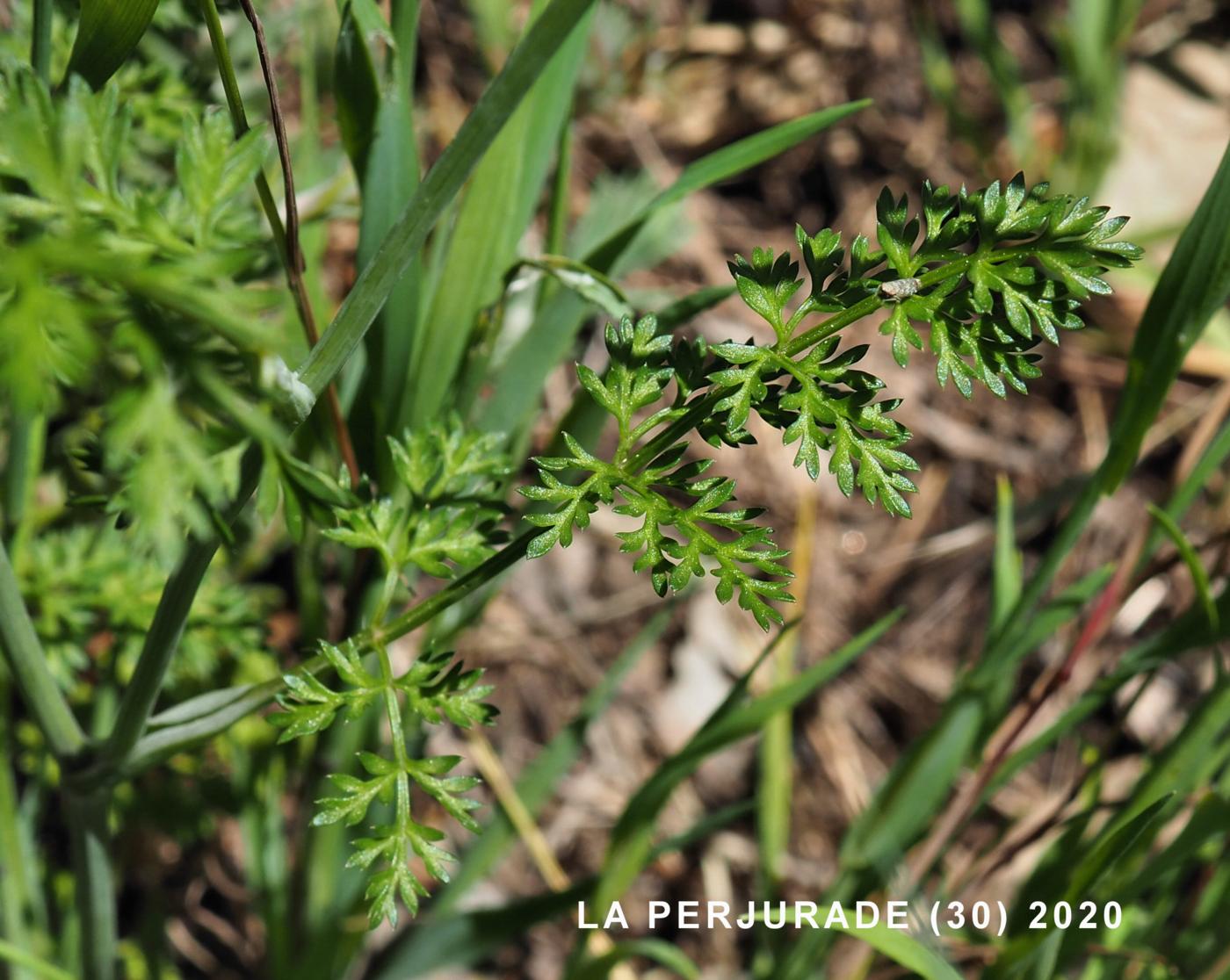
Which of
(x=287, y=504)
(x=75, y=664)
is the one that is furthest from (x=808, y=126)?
(x=75, y=664)

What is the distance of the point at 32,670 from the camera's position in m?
0.91

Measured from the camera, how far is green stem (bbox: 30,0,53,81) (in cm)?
94

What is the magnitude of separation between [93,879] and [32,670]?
0.31m

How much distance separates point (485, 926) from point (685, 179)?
0.95 metres

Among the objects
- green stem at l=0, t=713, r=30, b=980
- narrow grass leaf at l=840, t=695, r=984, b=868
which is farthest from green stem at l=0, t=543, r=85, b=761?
narrow grass leaf at l=840, t=695, r=984, b=868

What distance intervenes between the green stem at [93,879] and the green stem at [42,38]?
24.8 inches

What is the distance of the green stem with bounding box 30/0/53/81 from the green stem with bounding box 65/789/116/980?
0.63 metres

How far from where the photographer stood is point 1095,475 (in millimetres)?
1187

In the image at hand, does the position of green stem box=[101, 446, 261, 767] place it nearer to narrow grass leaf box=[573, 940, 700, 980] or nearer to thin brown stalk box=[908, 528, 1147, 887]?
narrow grass leaf box=[573, 940, 700, 980]

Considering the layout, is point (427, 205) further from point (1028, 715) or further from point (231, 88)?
point (1028, 715)

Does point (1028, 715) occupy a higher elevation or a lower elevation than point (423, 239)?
lower

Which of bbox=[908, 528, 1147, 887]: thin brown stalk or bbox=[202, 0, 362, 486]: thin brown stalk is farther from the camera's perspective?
bbox=[908, 528, 1147, 887]: thin brown stalk

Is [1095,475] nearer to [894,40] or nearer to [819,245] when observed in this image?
[819,245]

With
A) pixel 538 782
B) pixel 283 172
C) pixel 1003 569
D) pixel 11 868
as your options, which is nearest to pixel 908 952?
pixel 1003 569
